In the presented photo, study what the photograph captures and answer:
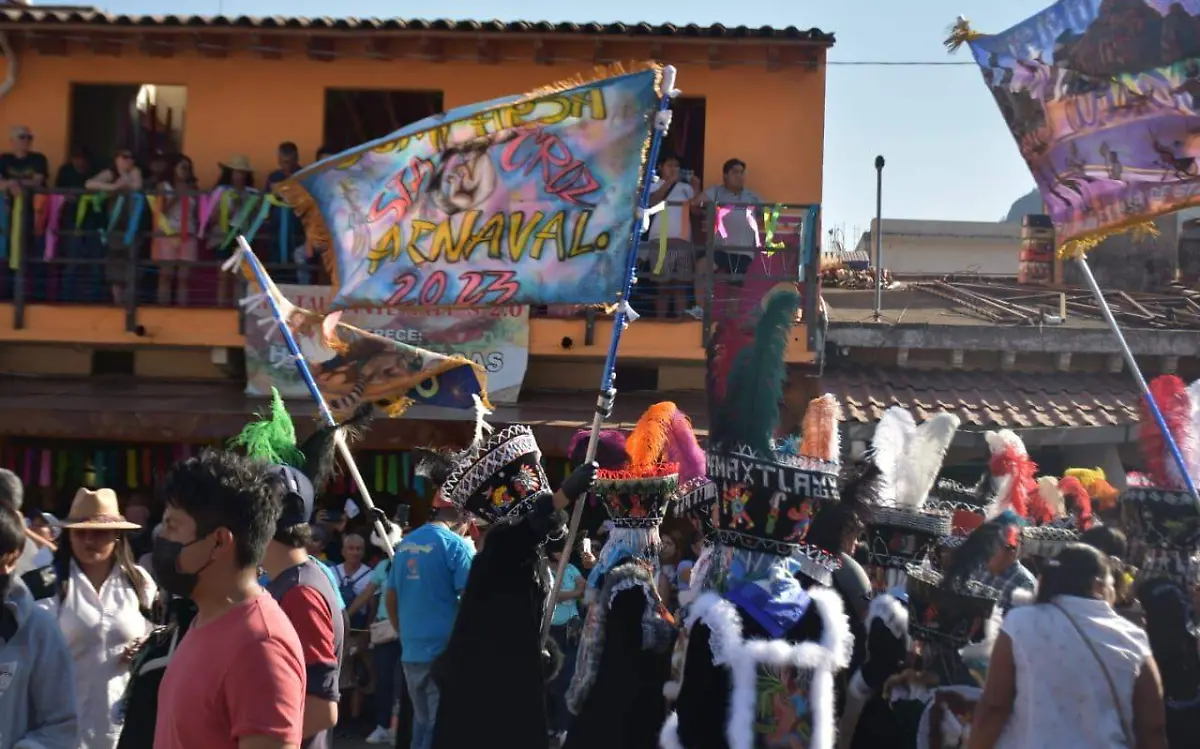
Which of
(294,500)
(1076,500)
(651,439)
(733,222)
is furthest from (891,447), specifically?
(733,222)

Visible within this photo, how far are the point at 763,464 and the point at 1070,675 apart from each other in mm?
1266

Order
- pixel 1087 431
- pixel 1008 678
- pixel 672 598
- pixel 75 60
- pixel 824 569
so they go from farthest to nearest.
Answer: pixel 75 60 < pixel 1087 431 < pixel 672 598 < pixel 824 569 < pixel 1008 678

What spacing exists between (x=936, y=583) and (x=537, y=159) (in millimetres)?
2648

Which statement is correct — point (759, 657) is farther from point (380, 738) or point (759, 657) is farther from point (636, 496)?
point (380, 738)

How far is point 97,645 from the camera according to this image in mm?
6133

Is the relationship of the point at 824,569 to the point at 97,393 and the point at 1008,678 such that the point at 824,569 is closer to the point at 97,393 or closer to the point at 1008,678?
the point at 1008,678

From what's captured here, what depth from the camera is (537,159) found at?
636 centimetres

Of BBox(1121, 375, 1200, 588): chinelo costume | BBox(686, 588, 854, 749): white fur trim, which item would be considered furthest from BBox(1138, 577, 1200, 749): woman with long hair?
BBox(686, 588, 854, 749): white fur trim

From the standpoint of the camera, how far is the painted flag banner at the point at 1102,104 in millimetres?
5984

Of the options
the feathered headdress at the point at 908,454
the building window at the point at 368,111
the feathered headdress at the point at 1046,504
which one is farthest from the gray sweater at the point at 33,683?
the building window at the point at 368,111

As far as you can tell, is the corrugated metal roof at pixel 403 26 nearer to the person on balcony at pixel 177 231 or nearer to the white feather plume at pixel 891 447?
the person on balcony at pixel 177 231

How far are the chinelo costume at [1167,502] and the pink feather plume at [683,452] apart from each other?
2269 millimetres

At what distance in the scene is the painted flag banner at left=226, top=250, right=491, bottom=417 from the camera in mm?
6855

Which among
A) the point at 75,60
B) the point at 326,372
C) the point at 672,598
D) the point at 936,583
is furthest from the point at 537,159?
the point at 75,60
